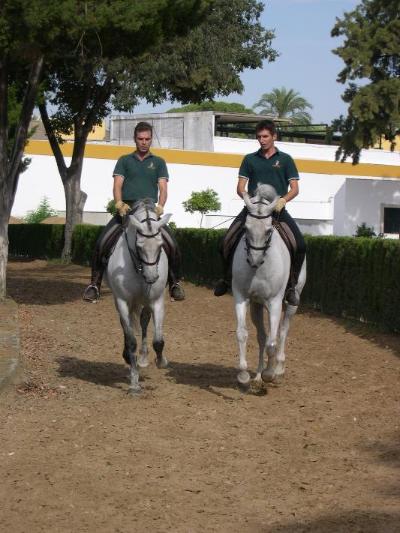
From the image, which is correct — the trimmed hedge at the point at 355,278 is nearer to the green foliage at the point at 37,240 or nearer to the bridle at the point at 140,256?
the bridle at the point at 140,256

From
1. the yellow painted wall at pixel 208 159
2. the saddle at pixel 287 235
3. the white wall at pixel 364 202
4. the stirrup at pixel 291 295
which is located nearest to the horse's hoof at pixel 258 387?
the stirrup at pixel 291 295

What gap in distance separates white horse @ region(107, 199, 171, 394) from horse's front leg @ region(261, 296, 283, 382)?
1.13m

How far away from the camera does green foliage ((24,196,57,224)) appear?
192 feet

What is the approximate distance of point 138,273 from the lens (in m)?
10.9

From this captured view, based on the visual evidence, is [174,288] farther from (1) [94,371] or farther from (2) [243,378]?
(1) [94,371]

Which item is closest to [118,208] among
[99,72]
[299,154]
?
[99,72]

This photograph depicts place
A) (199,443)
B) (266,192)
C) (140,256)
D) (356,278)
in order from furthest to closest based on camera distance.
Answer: (356,278)
(266,192)
(140,256)
(199,443)

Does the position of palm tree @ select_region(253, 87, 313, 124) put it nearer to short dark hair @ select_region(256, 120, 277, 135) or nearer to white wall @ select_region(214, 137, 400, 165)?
white wall @ select_region(214, 137, 400, 165)

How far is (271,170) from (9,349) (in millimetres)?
4010

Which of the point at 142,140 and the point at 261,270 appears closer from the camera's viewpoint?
the point at 261,270

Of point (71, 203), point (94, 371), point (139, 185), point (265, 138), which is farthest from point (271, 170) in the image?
point (71, 203)

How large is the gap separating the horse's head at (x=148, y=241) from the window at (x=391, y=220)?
45.8 m

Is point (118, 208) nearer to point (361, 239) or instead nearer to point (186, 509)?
point (186, 509)

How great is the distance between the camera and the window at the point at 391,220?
55.8 meters
